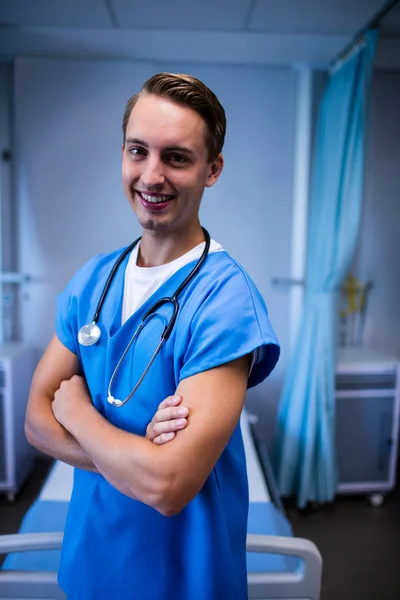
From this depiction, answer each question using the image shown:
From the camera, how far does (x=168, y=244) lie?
695 mm

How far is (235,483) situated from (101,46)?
1737 millimetres

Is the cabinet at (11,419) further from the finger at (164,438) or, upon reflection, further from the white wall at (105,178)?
the finger at (164,438)

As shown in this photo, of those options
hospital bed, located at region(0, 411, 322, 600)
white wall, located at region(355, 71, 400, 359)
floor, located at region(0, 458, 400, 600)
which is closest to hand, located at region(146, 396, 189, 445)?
hospital bed, located at region(0, 411, 322, 600)

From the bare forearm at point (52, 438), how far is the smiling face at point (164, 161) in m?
0.36

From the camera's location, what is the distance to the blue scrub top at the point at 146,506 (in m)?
0.62

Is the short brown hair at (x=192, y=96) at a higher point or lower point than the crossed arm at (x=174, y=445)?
higher

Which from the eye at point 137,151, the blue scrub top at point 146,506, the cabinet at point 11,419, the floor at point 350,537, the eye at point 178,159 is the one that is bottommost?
the floor at point 350,537

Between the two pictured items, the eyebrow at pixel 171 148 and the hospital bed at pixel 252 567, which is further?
the hospital bed at pixel 252 567

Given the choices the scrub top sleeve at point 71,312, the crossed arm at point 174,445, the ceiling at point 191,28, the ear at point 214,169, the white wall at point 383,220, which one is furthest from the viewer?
the white wall at point 383,220

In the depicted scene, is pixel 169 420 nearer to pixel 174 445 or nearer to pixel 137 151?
pixel 174 445

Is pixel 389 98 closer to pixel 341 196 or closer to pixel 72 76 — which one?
pixel 341 196

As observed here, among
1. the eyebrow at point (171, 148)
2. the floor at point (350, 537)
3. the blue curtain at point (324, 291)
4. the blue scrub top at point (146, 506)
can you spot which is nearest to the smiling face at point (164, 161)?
the eyebrow at point (171, 148)

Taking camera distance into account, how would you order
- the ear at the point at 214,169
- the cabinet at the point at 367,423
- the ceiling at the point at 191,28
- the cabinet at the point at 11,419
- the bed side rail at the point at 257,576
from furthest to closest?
the cabinet at the point at 367,423 → the cabinet at the point at 11,419 → the ceiling at the point at 191,28 → the bed side rail at the point at 257,576 → the ear at the point at 214,169

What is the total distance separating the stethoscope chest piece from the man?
0.05 ft
